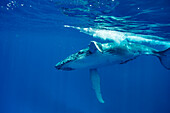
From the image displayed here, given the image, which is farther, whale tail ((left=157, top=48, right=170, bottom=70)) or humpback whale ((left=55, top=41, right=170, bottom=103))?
whale tail ((left=157, top=48, right=170, bottom=70))

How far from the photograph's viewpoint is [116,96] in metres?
46.0

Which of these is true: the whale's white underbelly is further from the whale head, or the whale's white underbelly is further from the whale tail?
the whale tail

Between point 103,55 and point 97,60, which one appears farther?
point 97,60

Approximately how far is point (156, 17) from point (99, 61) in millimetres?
10976

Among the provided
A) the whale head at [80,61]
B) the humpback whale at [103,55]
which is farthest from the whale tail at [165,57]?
the whale head at [80,61]

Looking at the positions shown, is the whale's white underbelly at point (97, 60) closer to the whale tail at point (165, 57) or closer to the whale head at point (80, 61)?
the whale head at point (80, 61)

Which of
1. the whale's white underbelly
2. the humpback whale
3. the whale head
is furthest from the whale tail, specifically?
the whale head

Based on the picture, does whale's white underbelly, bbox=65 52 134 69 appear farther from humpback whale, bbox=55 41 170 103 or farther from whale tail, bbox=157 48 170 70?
whale tail, bbox=157 48 170 70

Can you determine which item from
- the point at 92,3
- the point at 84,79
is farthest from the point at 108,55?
the point at 84,79

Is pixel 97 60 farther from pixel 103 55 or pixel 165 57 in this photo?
pixel 165 57

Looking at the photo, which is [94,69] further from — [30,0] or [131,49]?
[30,0]

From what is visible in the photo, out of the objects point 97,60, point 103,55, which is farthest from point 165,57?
point 97,60

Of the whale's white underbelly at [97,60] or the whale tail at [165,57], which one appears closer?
the whale's white underbelly at [97,60]

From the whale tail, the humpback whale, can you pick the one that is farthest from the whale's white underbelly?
the whale tail
